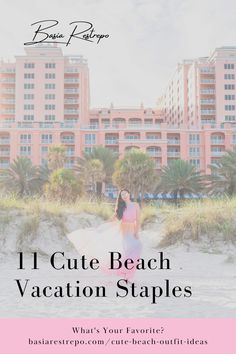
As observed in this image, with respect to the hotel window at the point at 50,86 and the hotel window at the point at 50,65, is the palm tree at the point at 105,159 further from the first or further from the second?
the hotel window at the point at 50,65

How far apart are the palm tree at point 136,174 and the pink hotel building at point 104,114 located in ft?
72.4

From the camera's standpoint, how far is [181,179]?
45844 mm

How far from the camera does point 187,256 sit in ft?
39.1

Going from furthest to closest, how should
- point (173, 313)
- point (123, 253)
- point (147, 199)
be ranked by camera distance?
point (147, 199)
point (123, 253)
point (173, 313)

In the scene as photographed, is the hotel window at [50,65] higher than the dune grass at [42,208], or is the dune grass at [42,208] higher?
the hotel window at [50,65]

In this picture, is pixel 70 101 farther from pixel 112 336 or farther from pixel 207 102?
pixel 112 336

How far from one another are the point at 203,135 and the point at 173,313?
214 feet

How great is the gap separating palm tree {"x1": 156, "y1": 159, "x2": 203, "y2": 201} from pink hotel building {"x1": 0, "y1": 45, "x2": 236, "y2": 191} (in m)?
18.5

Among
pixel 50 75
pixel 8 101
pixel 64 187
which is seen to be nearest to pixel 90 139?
pixel 50 75

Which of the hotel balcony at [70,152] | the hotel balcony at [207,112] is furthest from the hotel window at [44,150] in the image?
the hotel balcony at [207,112]

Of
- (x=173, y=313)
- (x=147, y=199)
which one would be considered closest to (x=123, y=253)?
(x=173, y=313)

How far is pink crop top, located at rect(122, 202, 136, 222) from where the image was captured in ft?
23.7

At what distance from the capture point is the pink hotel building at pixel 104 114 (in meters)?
68.5

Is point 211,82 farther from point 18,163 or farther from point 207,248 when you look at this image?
point 207,248
